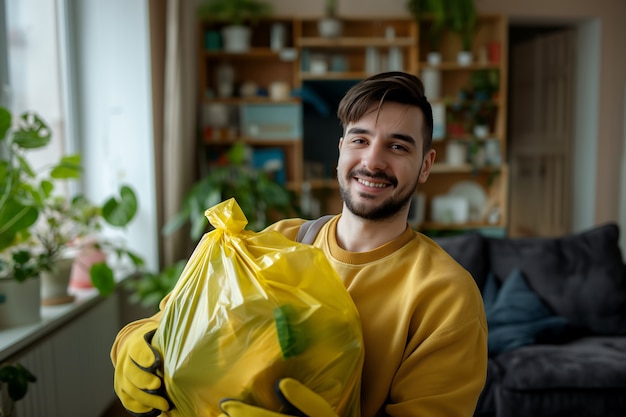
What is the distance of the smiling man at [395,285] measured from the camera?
0.95 m

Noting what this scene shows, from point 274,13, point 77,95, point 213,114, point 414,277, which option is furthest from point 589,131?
point 414,277

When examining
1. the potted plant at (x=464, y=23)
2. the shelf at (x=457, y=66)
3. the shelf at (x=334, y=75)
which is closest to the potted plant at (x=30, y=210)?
the shelf at (x=334, y=75)

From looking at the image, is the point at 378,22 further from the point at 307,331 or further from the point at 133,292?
the point at 307,331

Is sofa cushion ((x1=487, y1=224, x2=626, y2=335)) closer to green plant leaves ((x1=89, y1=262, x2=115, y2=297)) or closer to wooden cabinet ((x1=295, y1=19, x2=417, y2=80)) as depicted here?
green plant leaves ((x1=89, y1=262, x2=115, y2=297))

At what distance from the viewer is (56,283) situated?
85.6 inches

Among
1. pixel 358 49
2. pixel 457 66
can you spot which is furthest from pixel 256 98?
pixel 457 66

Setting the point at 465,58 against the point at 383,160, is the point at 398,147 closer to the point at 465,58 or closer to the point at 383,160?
the point at 383,160

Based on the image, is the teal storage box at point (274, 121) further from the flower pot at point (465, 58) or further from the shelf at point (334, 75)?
the flower pot at point (465, 58)

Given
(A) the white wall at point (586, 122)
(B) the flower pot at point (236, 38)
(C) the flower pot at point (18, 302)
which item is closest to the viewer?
(C) the flower pot at point (18, 302)

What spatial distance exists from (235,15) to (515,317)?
2.66 m

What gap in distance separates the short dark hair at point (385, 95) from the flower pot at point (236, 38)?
3.05 metres

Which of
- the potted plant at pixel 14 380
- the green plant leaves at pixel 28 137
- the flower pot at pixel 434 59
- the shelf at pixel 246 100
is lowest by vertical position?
the potted plant at pixel 14 380

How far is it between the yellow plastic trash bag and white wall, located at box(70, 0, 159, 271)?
229cm

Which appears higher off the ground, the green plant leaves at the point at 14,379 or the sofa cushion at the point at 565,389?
the green plant leaves at the point at 14,379
